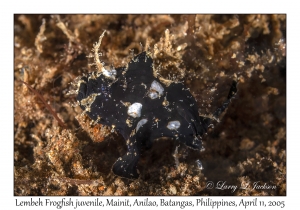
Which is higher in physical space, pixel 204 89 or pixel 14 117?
pixel 204 89

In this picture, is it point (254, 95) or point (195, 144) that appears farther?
point (254, 95)

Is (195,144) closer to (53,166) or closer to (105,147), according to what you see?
(105,147)

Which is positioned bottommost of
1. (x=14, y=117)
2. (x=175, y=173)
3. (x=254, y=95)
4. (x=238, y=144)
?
(x=175, y=173)

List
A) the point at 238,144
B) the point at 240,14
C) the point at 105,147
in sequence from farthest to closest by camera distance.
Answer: the point at 240,14
the point at 238,144
the point at 105,147

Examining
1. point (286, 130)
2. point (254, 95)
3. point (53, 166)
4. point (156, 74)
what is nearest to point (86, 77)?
point (156, 74)

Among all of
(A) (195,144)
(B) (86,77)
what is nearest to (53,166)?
(B) (86,77)

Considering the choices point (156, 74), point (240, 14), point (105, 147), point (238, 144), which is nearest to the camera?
point (156, 74)

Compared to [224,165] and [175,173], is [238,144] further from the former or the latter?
[175,173]

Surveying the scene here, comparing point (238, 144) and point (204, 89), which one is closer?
point (204, 89)
